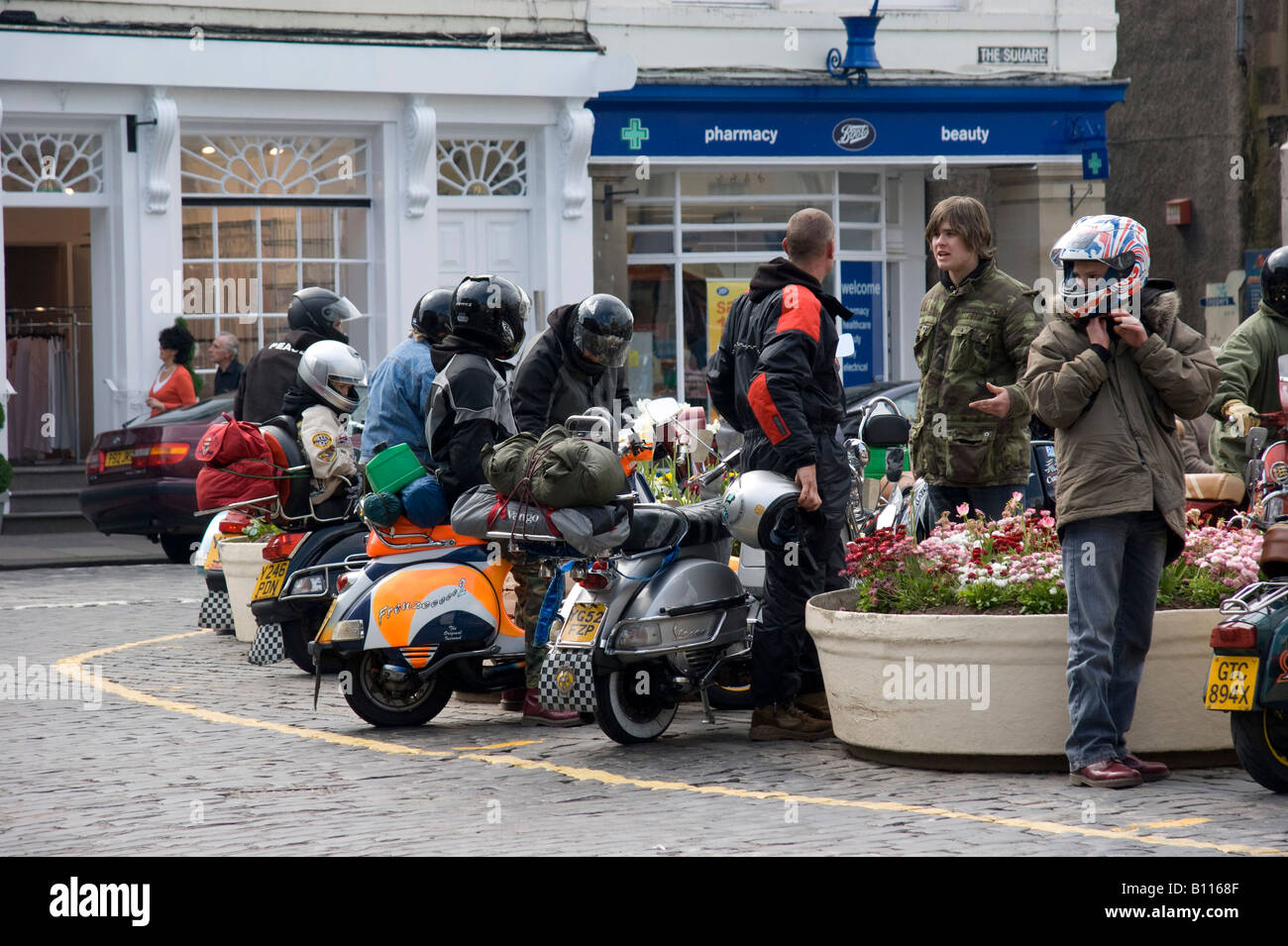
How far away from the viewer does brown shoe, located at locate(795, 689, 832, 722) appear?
7605 millimetres

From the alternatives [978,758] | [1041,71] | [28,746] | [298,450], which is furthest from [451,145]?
[978,758]

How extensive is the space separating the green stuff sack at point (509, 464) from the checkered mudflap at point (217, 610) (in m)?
4.21

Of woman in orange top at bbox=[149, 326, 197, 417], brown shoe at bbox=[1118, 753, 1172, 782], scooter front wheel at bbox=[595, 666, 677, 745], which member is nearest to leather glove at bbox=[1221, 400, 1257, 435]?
brown shoe at bbox=[1118, 753, 1172, 782]

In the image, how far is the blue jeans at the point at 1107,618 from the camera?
6.36 m

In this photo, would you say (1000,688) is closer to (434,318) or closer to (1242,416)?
(1242,416)

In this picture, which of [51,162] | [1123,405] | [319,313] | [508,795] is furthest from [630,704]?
[51,162]

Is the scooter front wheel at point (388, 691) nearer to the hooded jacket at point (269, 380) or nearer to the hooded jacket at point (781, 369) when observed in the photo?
the hooded jacket at point (781, 369)

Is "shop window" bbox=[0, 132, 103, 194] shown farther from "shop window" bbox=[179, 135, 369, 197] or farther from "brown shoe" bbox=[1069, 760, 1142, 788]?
"brown shoe" bbox=[1069, 760, 1142, 788]

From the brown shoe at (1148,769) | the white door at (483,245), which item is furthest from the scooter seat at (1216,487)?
the white door at (483,245)

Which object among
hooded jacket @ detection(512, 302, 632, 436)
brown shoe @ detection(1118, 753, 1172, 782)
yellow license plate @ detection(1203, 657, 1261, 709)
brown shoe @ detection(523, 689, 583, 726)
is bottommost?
brown shoe @ detection(523, 689, 583, 726)

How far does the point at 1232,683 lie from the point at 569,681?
2398 millimetres

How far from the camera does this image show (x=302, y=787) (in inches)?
268

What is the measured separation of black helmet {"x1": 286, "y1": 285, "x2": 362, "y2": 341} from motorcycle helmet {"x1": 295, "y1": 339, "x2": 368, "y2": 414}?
0.89 meters

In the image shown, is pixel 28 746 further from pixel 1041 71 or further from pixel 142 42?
pixel 1041 71
